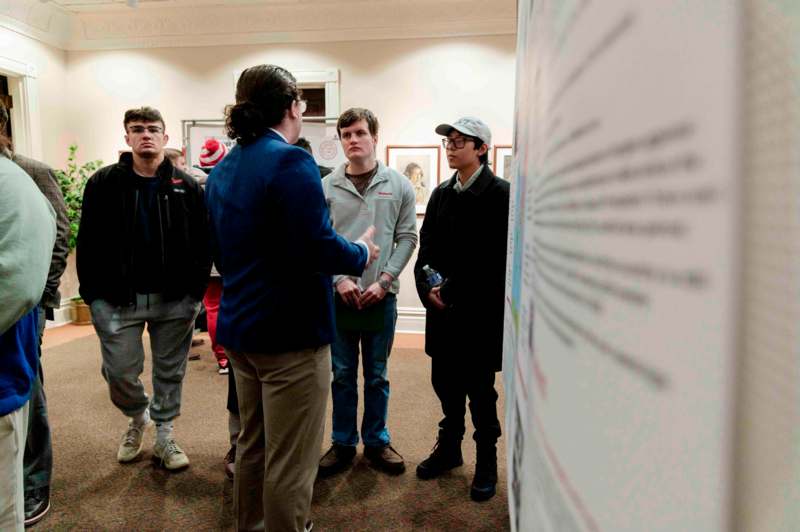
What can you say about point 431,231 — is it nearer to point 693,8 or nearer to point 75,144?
point 693,8

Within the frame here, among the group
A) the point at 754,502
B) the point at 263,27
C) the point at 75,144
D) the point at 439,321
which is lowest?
the point at 439,321

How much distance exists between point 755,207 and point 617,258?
2.6 inches

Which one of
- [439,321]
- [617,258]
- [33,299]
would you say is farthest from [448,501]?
[617,258]

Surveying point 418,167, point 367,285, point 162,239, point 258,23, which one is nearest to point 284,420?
point 367,285

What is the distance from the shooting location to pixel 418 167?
5488mm

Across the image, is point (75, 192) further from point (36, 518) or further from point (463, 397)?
point (463, 397)

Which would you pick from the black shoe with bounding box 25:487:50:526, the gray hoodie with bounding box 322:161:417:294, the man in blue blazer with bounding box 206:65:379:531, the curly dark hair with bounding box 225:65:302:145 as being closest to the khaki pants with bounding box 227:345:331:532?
the man in blue blazer with bounding box 206:65:379:531

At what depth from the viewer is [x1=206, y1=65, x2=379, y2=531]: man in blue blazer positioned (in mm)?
1379

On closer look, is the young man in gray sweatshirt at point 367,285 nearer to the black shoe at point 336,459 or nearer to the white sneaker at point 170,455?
the black shoe at point 336,459

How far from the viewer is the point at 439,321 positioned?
2.20 metres

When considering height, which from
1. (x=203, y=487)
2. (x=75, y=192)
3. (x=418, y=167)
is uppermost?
(x=418, y=167)

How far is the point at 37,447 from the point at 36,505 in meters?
0.24

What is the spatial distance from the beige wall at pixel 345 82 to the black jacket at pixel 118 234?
3455mm

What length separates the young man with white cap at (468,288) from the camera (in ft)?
6.66
